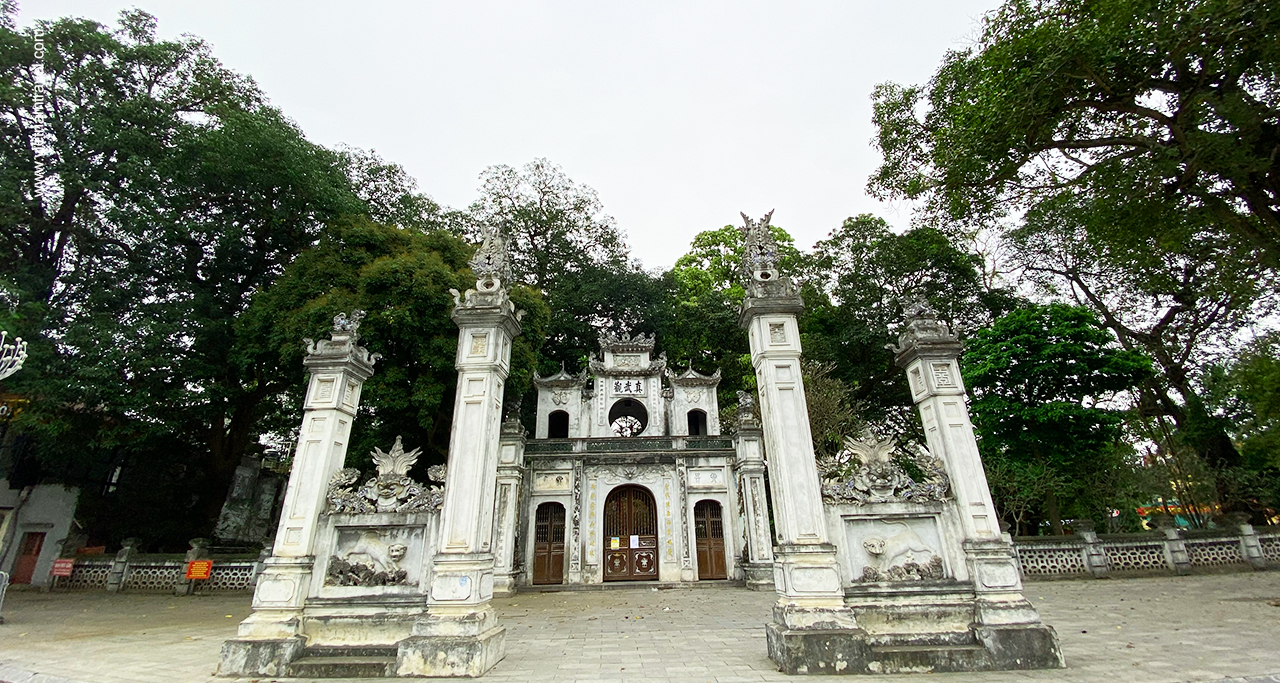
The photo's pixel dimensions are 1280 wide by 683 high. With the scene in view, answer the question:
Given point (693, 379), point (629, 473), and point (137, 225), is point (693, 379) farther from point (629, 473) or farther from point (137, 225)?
point (137, 225)

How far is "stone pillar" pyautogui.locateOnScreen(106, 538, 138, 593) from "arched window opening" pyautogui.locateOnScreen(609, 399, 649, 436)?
566 inches

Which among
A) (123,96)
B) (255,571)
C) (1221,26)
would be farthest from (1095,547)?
(123,96)

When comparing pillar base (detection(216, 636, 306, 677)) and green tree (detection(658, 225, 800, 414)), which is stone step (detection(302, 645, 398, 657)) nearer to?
pillar base (detection(216, 636, 306, 677))

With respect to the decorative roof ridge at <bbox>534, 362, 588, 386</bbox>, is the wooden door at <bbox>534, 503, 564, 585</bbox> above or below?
below

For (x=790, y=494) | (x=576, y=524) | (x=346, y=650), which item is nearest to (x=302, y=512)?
(x=346, y=650)

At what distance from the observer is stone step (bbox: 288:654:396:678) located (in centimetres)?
574

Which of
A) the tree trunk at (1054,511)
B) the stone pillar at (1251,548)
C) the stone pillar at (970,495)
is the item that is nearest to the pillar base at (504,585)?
the stone pillar at (970,495)

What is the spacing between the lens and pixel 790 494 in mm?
6266

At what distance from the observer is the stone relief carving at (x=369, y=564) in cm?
634

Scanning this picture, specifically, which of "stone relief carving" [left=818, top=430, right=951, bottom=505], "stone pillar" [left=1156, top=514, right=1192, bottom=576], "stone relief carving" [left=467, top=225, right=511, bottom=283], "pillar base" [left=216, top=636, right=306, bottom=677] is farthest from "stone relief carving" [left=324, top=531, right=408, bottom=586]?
"stone pillar" [left=1156, top=514, right=1192, bottom=576]

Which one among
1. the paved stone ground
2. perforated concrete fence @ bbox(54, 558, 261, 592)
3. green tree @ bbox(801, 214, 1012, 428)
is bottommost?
the paved stone ground

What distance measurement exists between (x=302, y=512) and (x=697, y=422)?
15.5 metres

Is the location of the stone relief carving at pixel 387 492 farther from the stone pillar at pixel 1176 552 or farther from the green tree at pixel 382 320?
the stone pillar at pixel 1176 552

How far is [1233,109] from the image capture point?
6.94 meters
